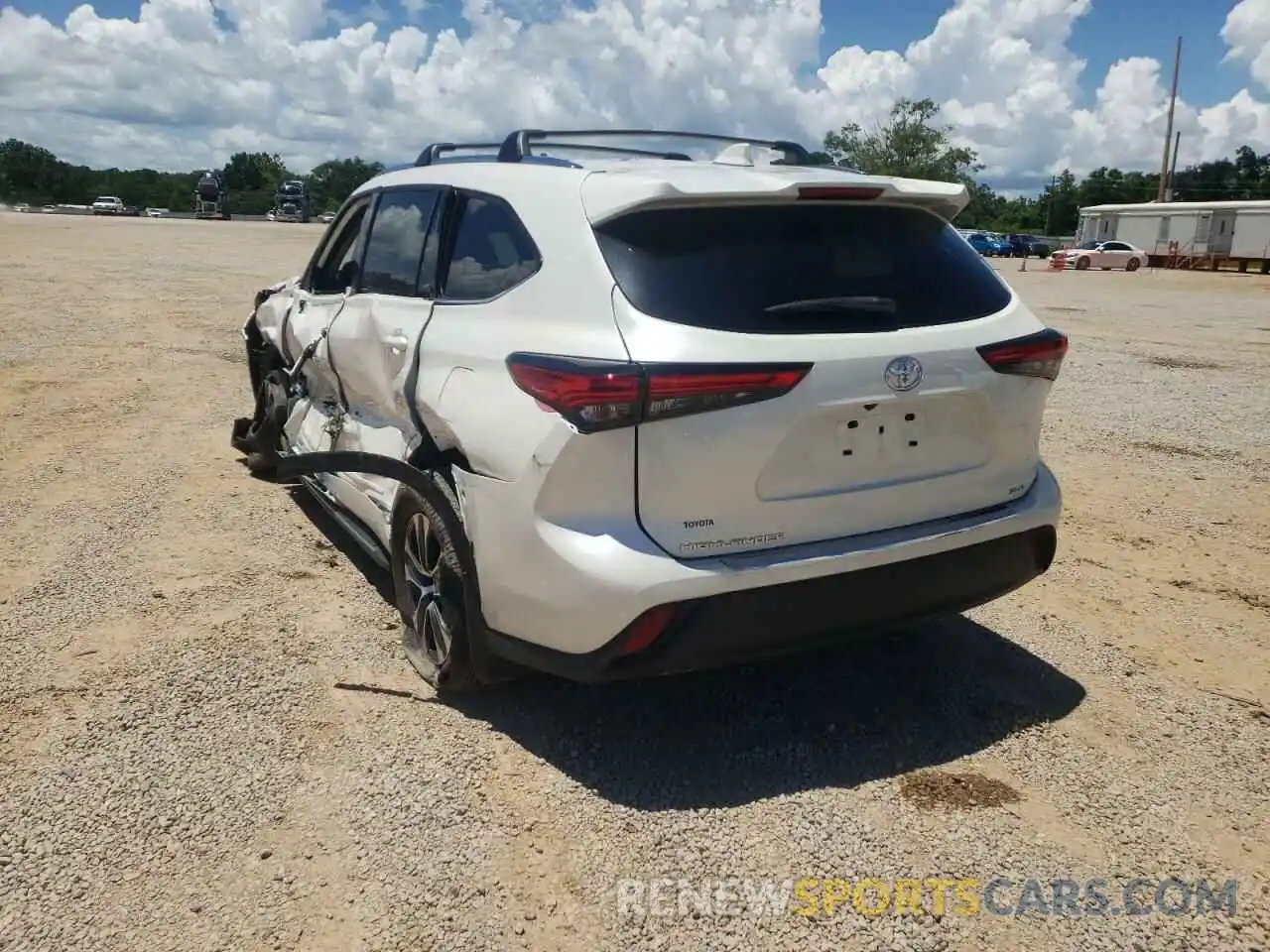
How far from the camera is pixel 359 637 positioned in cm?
414

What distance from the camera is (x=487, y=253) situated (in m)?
3.52

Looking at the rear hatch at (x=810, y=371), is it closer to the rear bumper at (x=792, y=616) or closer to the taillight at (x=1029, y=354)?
the taillight at (x=1029, y=354)

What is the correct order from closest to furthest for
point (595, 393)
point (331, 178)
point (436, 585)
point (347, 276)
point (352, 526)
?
point (595, 393) → point (436, 585) → point (352, 526) → point (347, 276) → point (331, 178)

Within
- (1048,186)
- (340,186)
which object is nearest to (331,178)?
(340,186)

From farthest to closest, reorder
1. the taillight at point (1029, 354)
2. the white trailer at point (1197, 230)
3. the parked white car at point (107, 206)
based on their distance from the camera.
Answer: the parked white car at point (107, 206) → the white trailer at point (1197, 230) → the taillight at point (1029, 354)

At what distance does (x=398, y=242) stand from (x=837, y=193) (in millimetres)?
1937

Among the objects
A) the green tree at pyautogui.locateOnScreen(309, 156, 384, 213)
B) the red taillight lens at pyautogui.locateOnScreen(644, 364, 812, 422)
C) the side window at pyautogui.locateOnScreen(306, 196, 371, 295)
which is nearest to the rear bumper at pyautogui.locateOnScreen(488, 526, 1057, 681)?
the red taillight lens at pyautogui.locateOnScreen(644, 364, 812, 422)

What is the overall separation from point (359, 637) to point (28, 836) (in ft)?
4.80

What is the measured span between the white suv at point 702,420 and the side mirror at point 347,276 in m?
1.02

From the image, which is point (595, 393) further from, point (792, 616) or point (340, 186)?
point (340, 186)

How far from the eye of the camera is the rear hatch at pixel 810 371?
282cm

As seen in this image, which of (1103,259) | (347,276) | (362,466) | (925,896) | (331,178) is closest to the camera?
(925,896)

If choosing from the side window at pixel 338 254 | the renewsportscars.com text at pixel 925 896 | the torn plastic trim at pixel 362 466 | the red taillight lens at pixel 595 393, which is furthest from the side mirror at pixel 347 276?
the renewsportscars.com text at pixel 925 896

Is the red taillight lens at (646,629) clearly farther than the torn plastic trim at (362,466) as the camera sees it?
No
